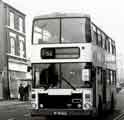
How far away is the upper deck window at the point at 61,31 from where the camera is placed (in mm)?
19281

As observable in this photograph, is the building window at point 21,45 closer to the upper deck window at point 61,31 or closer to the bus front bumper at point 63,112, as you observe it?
the upper deck window at point 61,31

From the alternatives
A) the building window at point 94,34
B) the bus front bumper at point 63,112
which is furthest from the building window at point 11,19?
the bus front bumper at point 63,112

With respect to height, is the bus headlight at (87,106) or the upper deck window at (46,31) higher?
the upper deck window at (46,31)

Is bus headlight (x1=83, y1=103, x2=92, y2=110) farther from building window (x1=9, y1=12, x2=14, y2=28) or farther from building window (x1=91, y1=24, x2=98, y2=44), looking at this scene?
building window (x1=9, y1=12, x2=14, y2=28)

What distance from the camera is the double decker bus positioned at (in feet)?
62.5

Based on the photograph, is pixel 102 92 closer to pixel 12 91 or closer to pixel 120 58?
pixel 12 91

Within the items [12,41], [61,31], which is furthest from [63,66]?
[12,41]

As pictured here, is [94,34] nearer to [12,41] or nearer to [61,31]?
[61,31]

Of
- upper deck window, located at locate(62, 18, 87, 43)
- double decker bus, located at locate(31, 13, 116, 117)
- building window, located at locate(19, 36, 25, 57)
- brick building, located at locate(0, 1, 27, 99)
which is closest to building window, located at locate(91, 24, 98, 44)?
double decker bus, located at locate(31, 13, 116, 117)

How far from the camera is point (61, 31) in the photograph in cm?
1934

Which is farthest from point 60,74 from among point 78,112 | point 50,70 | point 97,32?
point 97,32

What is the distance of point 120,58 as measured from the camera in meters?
149

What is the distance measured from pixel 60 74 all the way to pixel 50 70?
1.54 ft

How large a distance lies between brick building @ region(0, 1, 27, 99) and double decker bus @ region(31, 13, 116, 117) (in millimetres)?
32241
